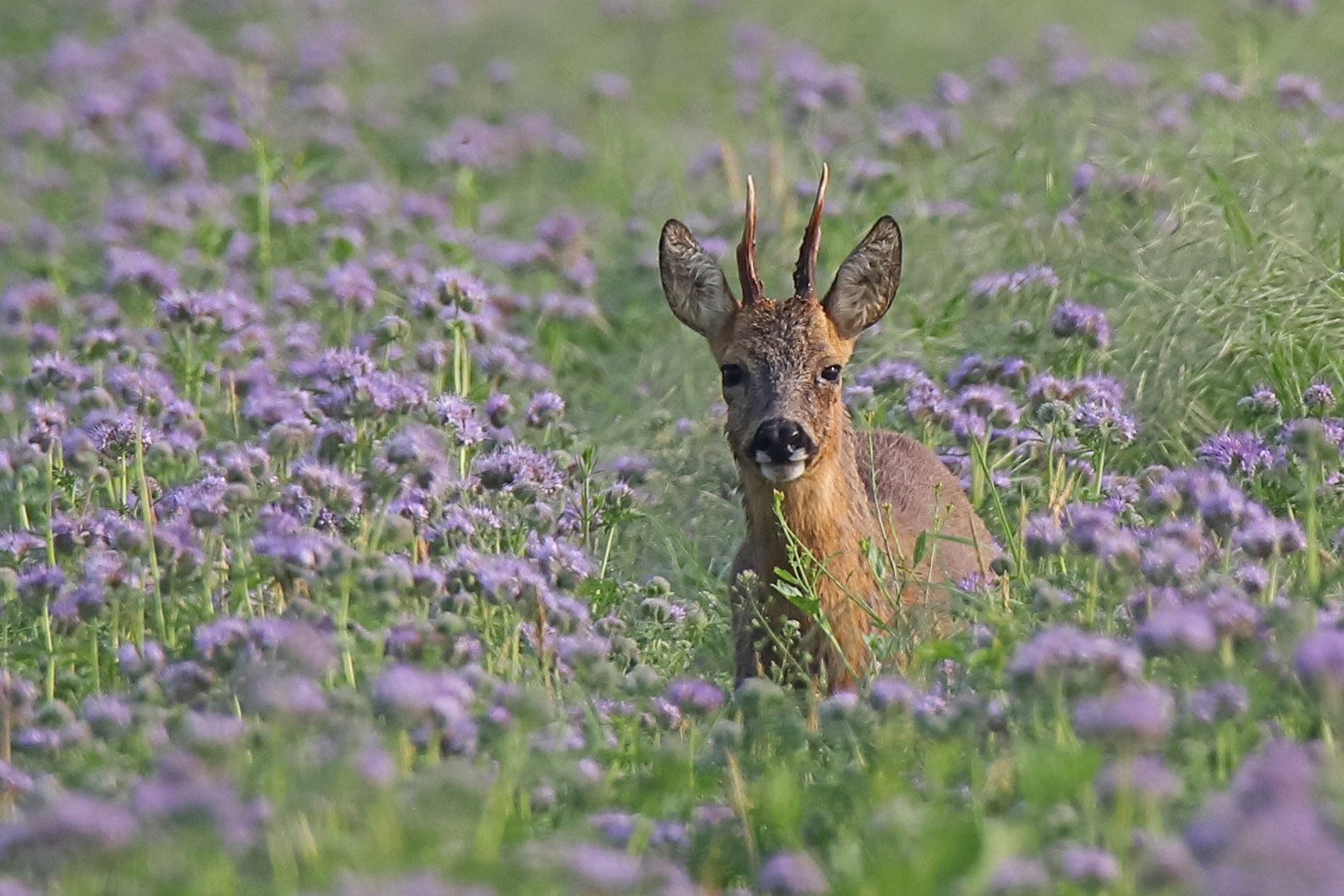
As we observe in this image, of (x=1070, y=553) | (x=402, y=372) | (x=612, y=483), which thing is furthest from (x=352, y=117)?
(x=1070, y=553)

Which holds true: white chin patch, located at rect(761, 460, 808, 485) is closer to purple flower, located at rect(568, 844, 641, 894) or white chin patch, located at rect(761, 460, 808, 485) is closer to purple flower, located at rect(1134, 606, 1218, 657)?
purple flower, located at rect(1134, 606, 1218, 657)

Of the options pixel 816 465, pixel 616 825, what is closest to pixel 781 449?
pixel 816 465

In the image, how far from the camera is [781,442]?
5445 mm

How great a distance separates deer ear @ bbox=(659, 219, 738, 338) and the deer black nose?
716 mm

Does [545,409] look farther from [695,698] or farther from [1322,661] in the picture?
[1322,661]

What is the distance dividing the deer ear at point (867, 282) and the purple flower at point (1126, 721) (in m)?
3.12

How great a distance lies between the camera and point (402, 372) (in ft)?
21.6

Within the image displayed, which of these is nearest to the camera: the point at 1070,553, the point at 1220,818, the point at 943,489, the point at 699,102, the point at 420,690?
the point at 1220,818

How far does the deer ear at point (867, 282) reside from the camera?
6.07 metres

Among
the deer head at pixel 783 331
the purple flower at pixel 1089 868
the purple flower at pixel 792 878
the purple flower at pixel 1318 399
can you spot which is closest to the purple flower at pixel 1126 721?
the purple flower at pixel 1089 868

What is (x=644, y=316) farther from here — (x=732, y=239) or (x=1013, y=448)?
(x=1013, y=448)

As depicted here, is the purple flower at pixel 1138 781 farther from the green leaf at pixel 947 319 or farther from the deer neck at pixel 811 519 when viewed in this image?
the green leaf at pixel 947 319

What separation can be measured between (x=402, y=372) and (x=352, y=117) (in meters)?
4.92

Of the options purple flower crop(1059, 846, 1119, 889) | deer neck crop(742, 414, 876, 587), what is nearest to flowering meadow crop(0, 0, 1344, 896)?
purple flower crop(1059, 846, 1119, 889)
